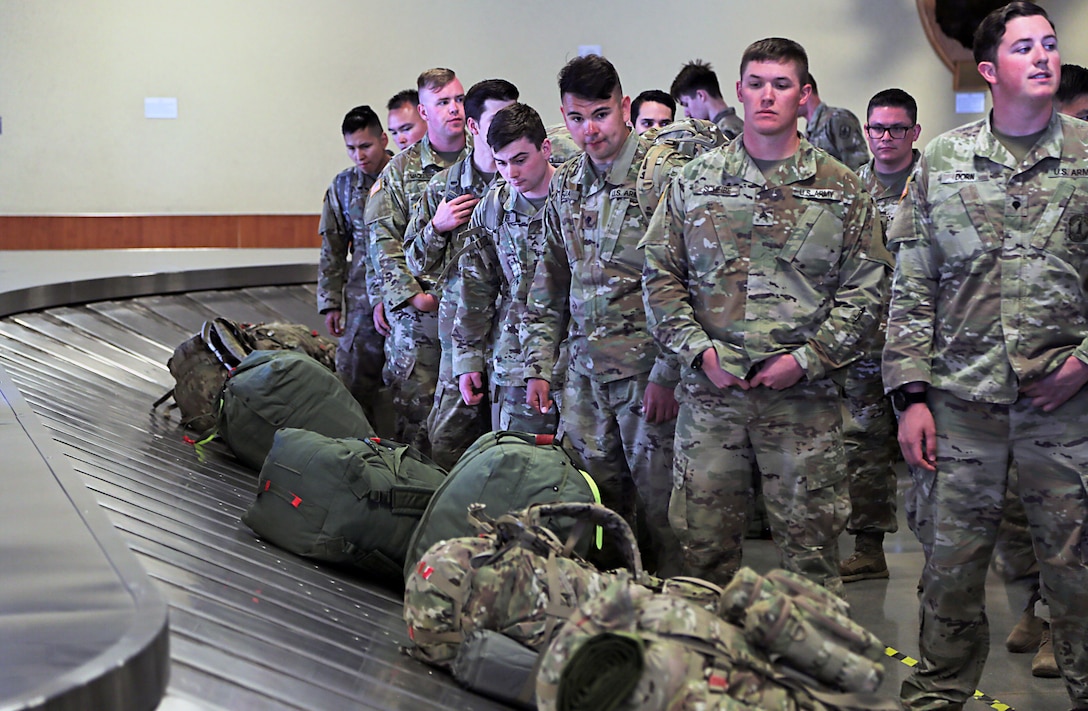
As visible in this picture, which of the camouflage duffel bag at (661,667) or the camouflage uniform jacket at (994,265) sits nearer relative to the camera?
the camouflage duffel bag at (661,667)

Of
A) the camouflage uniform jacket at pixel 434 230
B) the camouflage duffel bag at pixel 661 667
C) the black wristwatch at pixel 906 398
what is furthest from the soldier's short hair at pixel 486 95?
the camouflage duffel bag at pixel 661 667

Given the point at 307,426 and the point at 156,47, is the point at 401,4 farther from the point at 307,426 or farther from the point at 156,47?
the point at 307,426

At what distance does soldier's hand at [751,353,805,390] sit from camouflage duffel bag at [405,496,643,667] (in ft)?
2.00

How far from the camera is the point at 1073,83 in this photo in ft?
12.8

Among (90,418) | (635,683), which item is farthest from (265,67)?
(635,683)

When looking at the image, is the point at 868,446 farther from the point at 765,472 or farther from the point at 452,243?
the point at 452,243

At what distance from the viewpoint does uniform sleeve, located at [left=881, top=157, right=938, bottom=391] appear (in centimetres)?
247

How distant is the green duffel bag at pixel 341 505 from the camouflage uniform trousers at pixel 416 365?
163 cm

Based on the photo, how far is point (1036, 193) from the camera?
7.80 feet

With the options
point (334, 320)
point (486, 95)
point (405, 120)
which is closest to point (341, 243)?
point (334, 320)

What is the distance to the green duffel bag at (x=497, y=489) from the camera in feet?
8.54

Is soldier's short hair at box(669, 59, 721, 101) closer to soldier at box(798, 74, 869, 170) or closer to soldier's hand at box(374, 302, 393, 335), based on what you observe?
soldier at box(798, 74, 869, 170)

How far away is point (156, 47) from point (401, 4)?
200 cm

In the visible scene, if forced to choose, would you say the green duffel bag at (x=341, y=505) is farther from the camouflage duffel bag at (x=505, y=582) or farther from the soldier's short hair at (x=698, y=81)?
the soldier's short hair at (x=698, y=81)
